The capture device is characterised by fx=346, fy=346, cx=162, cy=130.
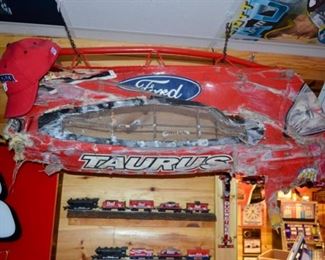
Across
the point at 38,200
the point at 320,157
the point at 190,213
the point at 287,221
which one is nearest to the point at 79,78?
the point at 38,200

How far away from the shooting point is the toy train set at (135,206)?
2.05 metres

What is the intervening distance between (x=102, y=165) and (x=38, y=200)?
648mm

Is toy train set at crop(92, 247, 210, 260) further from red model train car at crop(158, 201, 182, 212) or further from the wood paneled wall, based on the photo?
red model train car at crop(158, 201, 182, 212)

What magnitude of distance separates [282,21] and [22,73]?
4.13ft

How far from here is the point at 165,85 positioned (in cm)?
154

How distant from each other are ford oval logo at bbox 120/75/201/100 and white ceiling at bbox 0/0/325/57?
1.18 ft

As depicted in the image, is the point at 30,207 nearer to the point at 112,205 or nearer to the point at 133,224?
the point at 112,205

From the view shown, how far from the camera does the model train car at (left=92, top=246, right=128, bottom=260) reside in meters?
2.00

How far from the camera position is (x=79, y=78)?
5.09 ft

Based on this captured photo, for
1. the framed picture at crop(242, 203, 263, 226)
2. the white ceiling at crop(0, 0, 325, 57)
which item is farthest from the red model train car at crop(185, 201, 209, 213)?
the framed picture at crop(242, 203, 263, 226)

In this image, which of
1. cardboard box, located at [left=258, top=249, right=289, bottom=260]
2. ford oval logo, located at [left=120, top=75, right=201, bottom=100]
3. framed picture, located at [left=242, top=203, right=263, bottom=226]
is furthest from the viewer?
framed picture, located at [left=242, top=203, right=263, bottom=226]

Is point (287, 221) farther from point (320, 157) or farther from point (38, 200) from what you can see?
point (38, 200)

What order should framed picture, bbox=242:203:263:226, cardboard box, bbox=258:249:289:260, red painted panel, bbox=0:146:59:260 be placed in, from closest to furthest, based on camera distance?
red painted panel, bbox=0:146:59:260 < cardboard box, bbox=258:249:289:260 < framed picture, bbox=242:203:263:226

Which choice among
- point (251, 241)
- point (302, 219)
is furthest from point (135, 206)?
point (302, 219)
